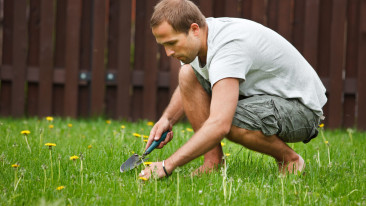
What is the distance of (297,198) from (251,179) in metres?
0.48

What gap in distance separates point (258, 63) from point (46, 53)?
3175mm

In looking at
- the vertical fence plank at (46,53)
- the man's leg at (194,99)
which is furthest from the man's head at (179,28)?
the vertical fence plank at (46,53)

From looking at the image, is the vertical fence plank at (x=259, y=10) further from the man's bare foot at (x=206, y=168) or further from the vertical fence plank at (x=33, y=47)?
the man's bare foot at (x=206, y=168)

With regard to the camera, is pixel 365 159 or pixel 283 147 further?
pixel 365 159

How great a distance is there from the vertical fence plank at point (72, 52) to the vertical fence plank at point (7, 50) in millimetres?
615

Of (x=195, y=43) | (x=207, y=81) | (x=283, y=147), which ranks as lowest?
(x=283, y=147)

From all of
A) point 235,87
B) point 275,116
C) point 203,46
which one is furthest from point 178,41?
point 275,116

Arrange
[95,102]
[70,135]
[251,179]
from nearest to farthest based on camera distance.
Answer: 1. [251,179]
2. [70,135]
3. [95,102]

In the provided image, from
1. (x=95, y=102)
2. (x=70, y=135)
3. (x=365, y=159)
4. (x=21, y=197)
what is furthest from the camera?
(x=95, y=102)

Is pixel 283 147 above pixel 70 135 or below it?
above

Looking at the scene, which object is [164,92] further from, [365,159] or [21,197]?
[21,197]

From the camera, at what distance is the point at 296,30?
538 cm

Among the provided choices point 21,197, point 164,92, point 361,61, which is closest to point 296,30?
point 361,61

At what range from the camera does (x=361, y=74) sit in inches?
204
